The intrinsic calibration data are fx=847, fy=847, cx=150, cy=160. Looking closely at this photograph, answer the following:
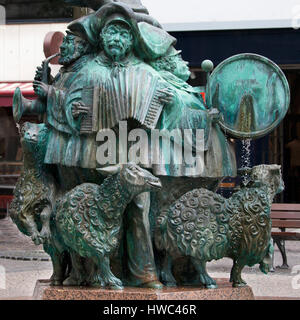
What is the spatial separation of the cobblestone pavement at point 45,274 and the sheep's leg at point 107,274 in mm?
1513

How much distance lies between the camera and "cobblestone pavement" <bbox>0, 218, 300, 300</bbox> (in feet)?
27.3

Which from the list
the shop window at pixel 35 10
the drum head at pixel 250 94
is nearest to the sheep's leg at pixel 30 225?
the drum head at pixel 250 94

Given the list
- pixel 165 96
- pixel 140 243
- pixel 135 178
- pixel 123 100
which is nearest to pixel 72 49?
pixel 123 100

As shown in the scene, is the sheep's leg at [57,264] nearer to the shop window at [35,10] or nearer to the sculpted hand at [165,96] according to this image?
the sculpted hand at [165,96]

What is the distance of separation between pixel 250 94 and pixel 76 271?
195 cm

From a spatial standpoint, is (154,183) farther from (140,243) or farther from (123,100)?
(123,100)

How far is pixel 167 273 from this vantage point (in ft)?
20.5

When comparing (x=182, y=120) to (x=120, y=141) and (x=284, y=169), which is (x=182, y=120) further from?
(x=284, y=169)

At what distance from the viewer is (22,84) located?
1574 centimetres

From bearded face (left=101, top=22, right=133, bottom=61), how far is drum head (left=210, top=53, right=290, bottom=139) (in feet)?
2.53

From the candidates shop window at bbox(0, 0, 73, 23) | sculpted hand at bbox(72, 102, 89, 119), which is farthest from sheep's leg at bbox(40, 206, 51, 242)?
shop window at bbox(0, 0, 73, 23)

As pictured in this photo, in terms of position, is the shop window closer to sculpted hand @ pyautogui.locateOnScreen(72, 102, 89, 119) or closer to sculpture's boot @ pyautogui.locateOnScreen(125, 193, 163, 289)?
sculpted hand @ pyautogui.locateOnScreen(72, 102, 89, 119)

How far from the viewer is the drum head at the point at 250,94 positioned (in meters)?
6.68
